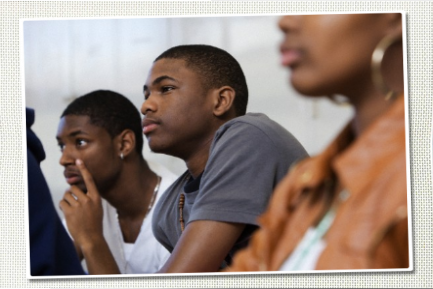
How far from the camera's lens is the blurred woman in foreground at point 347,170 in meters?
0.90

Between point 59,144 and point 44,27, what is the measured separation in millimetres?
289

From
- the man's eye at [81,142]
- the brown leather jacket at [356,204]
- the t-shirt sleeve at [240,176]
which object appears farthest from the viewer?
the man's eye at [81,142]

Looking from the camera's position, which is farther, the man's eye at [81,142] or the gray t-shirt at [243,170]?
the man's eye at [81,142]

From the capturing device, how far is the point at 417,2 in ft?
5.61

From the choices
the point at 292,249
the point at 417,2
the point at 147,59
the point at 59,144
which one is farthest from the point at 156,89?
the point at 292,249

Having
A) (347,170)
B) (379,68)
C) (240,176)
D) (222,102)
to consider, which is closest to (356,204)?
(347,170)

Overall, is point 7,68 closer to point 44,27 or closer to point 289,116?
point 44,27

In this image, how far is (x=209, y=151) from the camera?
165 cm

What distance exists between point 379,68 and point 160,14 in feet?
2.64

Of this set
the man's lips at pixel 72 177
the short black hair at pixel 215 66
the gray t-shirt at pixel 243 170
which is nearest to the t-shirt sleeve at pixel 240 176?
the gray t-shirt at pixel 243 170

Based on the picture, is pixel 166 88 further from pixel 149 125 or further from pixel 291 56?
pixel 291 56

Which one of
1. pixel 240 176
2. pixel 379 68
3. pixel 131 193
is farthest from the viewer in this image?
pixel 131 193

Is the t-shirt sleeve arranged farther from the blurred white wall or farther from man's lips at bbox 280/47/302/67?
man's lips at bbox 280/47/302/67

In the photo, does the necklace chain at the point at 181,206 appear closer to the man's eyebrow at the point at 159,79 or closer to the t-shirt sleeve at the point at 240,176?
the t-shirt sleeve at the point at 240,176
